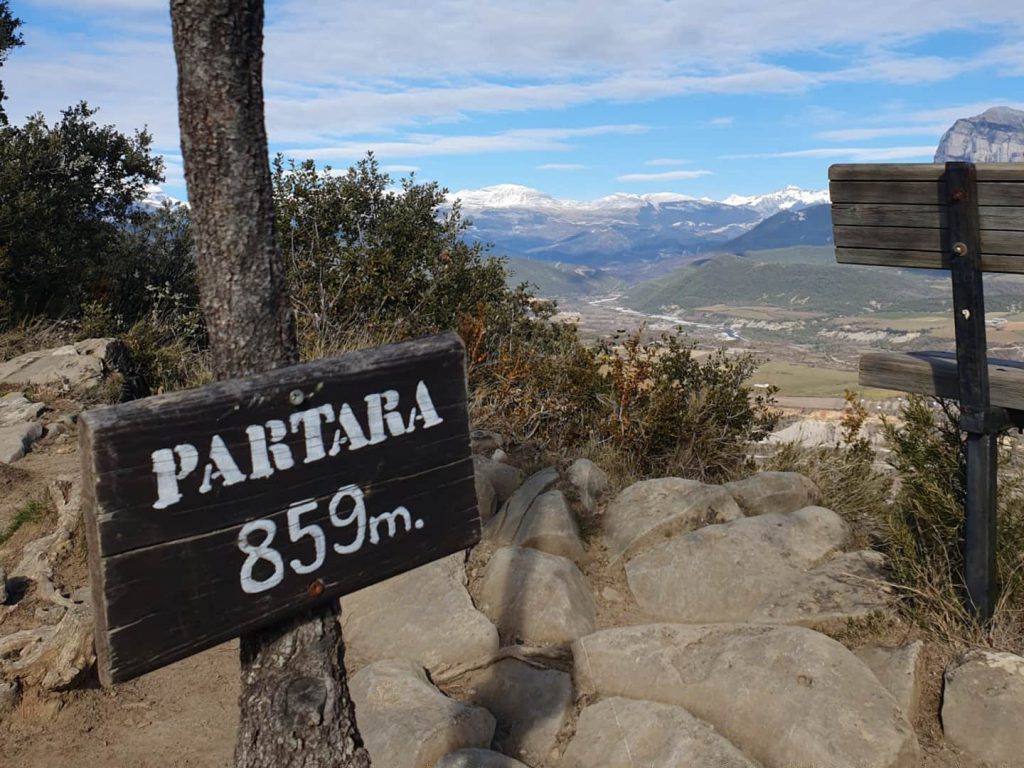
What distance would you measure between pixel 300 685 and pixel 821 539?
3780mm

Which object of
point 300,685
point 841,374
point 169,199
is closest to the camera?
point 300,685

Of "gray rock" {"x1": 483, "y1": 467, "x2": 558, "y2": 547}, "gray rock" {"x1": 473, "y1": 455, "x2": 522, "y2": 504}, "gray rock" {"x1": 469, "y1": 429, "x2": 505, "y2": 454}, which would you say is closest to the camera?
"gray rock" {"x1": 483, "y1": 467, "x2": 558, "y2": 547}

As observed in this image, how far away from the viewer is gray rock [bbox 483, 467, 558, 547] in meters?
5.64

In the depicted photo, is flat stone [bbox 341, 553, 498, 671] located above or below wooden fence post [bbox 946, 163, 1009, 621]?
below

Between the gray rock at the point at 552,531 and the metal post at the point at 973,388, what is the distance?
7.25 ft

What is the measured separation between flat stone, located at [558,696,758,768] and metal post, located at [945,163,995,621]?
5.21ft

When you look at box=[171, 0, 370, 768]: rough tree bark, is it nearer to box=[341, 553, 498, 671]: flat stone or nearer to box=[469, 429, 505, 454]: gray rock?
box=[341, 553, 498, 671]: flat stone

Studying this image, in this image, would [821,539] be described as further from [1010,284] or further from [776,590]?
[1010,284]

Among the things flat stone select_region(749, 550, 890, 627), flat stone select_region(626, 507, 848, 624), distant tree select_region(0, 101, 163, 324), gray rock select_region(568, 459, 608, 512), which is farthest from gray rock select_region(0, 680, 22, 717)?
distant tree select_region(0, 101, 163, 324)

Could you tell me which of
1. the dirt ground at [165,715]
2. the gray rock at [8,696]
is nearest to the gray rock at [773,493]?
the dirt ground at [165,715]

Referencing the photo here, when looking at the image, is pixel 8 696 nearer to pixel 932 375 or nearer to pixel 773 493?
pixel 773 493

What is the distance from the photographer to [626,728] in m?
3.82

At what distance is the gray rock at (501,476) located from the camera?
20.2 ft

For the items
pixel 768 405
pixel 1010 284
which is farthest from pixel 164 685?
pixel 1010 284
